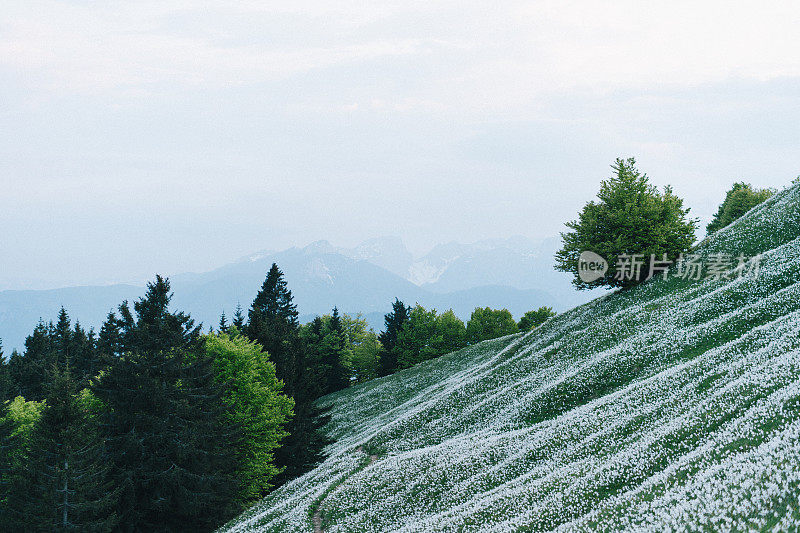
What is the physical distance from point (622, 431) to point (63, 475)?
30.7 m

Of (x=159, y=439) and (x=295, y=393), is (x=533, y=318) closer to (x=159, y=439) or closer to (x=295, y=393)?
(x=295, y=393)

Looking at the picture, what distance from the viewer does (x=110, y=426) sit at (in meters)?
35.4

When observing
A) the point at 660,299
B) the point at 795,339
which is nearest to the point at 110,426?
the point at 795,339

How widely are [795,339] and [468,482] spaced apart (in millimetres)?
16104

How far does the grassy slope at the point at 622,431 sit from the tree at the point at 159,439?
13.6 ft

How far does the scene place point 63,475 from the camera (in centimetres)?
2998

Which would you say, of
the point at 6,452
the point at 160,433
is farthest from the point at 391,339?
the point at 160,433

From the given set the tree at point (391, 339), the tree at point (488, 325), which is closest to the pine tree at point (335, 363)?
the tree at point (391, 339)

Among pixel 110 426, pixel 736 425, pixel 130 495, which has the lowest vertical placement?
pixel 130 495

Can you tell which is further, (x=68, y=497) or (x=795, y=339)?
(x=68, y=497)

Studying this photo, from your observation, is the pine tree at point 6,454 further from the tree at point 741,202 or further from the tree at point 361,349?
the tree at point 741,202

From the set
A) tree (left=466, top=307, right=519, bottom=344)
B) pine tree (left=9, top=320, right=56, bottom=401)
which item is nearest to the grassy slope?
tree (left=466, top=307, right=519, bottom=344)

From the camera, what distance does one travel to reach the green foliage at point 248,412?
4453cm

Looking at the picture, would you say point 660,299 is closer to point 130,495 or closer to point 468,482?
point 468,482
